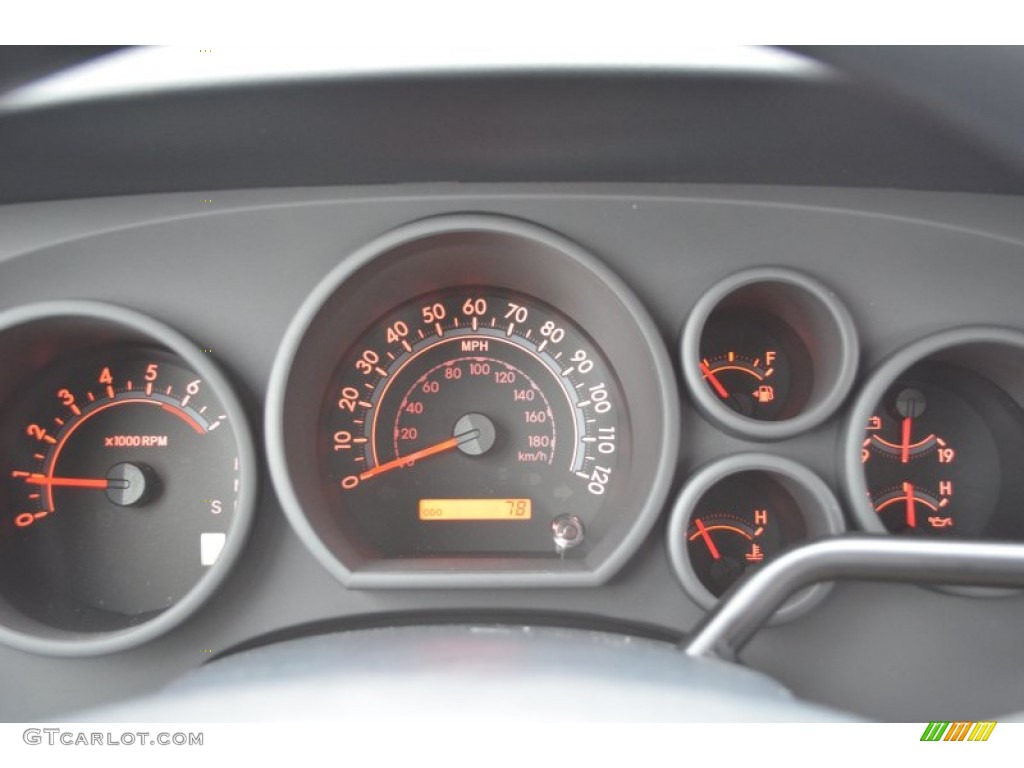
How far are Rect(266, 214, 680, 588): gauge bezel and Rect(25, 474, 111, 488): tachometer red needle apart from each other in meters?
0.50

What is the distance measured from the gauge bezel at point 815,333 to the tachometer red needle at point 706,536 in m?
0.26

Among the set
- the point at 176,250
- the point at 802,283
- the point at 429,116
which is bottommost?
the point at 802,283

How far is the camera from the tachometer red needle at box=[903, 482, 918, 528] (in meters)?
1.87

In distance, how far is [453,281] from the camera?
197 centimetres

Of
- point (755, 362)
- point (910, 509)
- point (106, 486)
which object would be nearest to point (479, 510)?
point (755, 362)

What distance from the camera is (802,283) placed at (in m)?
1.74

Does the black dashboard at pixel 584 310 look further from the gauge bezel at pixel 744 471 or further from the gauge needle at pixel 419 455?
the gauge needle at pixel 419 455

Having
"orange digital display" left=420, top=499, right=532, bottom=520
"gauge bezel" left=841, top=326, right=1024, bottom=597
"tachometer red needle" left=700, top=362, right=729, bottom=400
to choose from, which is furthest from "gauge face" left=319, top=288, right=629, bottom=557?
"gauge bezel" left=841, top=326, right=1024, bottom=597

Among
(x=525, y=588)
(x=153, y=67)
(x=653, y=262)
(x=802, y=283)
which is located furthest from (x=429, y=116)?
(x=525, y=588)

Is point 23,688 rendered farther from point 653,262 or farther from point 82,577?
point 653,262

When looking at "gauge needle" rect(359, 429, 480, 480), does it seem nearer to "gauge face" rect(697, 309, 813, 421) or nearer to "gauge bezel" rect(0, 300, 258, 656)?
"gauge bezel" rect(0, 300, 258, 656)

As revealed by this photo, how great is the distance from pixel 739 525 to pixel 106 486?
4.90 ft

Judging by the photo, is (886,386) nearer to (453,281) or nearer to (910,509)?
(910,509)

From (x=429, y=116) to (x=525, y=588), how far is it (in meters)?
0.99
